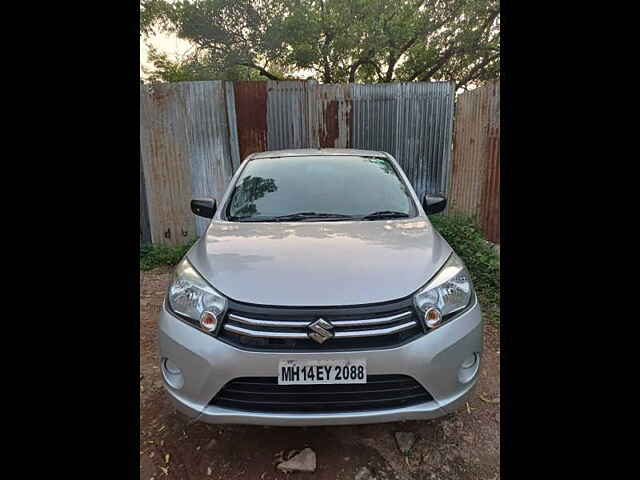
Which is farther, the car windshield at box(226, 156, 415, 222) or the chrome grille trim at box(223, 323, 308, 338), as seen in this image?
the car windshield at box(226, 156, 415, 222)

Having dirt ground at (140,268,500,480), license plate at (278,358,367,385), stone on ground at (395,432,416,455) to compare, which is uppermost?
license plate at (278,358,367,385)

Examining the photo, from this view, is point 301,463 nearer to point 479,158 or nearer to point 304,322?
point 304,322

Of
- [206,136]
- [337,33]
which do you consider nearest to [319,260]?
[206,136]

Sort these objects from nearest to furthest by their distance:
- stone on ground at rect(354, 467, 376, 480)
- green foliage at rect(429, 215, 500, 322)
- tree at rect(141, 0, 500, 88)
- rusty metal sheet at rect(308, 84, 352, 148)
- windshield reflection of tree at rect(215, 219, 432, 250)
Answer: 1. stone on ground at rect(354, 467, 376, 480)
2. windshield reflection of tree at rect(215, 219, 432, 250)
3. green foliage at rect(429, 215, 500, 322)
4. rusty metal sheet at rect(308, 84, 352, 148)
5. tree at rect(141, 0, 500, 88)

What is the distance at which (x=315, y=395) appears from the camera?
163cm

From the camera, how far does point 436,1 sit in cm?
924

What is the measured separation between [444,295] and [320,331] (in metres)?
0.64

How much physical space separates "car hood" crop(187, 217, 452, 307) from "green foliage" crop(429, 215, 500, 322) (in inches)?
67.9

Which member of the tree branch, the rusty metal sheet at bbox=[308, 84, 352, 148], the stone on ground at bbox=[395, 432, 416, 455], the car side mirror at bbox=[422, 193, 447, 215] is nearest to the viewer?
the stone on ground at bbox=[395, 432, 416, 455]

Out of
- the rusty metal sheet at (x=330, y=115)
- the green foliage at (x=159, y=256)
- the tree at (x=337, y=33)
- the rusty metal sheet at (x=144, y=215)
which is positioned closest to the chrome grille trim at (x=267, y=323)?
the green foliage at (x=159, y=256)

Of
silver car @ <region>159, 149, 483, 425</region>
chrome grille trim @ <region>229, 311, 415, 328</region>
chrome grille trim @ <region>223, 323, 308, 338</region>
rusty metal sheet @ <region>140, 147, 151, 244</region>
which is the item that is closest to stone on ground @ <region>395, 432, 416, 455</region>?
silver car @ <region>159, 149, 483, 425</region>

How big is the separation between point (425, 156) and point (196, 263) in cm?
427

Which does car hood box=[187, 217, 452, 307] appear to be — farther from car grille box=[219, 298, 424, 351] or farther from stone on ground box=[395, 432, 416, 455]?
stone on ground box=[395, 432, 416, 455]

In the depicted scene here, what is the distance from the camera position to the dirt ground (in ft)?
6.21
